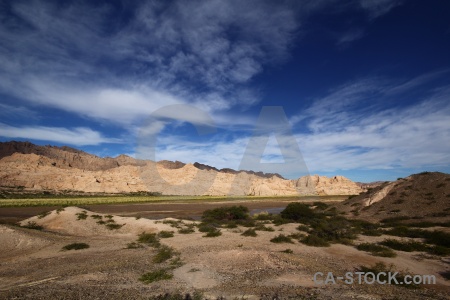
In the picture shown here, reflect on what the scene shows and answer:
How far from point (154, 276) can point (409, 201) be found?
32.3 metres

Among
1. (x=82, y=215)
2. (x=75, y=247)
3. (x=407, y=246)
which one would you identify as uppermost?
(x=407, y=246)

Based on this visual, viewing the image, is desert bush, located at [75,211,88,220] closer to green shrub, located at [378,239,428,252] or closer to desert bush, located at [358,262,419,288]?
desert bush, located at [358,262,419,288]

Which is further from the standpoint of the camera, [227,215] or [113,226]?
[227,215]

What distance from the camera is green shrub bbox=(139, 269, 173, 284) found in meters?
10.2

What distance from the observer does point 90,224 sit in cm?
2520

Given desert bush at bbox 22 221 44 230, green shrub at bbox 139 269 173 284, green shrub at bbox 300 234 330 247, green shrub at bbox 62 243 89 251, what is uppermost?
green shrub at bbox 300 234 330 247

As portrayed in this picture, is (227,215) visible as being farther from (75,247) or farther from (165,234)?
(75,247)

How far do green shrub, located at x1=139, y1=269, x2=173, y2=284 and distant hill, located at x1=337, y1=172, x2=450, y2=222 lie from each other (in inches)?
1027

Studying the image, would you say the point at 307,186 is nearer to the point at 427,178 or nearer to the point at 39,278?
the point at 427,178

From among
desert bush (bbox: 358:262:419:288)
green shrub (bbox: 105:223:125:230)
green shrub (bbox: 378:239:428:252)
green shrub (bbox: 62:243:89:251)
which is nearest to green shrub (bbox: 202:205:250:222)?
green shrub (bbox: 105:223:125:230)

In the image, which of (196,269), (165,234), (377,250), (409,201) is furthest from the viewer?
(409,201)

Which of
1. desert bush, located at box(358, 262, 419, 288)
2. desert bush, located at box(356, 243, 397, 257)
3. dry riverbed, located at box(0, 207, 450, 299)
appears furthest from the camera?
desert bush, located at box(356, 243, 397, 257)

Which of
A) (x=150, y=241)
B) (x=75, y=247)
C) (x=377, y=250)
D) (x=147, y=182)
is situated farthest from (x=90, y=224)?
(x=147, y=182)

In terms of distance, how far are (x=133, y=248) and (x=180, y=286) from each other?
8.76 m
